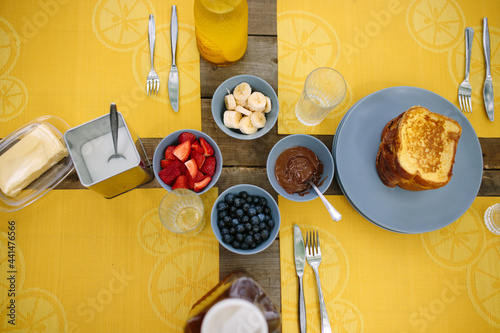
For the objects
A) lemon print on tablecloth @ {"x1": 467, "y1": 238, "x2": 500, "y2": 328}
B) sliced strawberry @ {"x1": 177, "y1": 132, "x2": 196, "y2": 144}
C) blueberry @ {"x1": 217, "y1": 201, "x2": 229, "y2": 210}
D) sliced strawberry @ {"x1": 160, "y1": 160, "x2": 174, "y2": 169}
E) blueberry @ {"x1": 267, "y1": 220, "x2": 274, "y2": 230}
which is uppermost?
sliced strawberry @ {"x1": 177, "y1": 132, "x2": 196, "y2": 144}

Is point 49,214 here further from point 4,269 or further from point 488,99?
point 488,99

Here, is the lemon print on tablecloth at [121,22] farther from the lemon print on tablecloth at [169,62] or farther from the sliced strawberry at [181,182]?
the sliced strawberry at [181,182]

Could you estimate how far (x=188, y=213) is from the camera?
1152 mm

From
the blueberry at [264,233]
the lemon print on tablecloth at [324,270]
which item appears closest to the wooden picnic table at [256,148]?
the lemon print on tablecloth at [324,270]

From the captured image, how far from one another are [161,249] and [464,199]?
1.16 meters

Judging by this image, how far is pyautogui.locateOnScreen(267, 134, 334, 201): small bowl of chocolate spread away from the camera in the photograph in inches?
43.0

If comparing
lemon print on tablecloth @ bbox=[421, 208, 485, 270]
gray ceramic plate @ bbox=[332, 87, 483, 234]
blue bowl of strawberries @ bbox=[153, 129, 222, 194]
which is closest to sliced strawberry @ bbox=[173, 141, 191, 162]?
blue bowl of strawberries @ bbox=[153, 129, 222, 194]

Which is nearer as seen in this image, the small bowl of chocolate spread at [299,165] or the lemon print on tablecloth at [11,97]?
the small bowl of chocolate spread at [299,165]

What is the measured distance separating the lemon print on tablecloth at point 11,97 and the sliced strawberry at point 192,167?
72cm

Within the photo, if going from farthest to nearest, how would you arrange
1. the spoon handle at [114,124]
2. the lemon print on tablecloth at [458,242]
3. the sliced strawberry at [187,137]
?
the lemon print on tablecloth at [458,242] → the sliced strawberry at [187,137] → the spoon handle at [114,124]

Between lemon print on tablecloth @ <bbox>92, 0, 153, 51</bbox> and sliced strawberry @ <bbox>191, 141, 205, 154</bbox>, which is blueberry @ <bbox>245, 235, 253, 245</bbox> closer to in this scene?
sliced strawberry @ <bbox>191, 141, 205, 154</bbox>

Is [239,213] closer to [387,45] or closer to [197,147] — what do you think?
[197,147]

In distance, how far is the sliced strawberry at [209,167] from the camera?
109 cm

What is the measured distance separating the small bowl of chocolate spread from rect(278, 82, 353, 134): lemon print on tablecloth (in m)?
0.12
